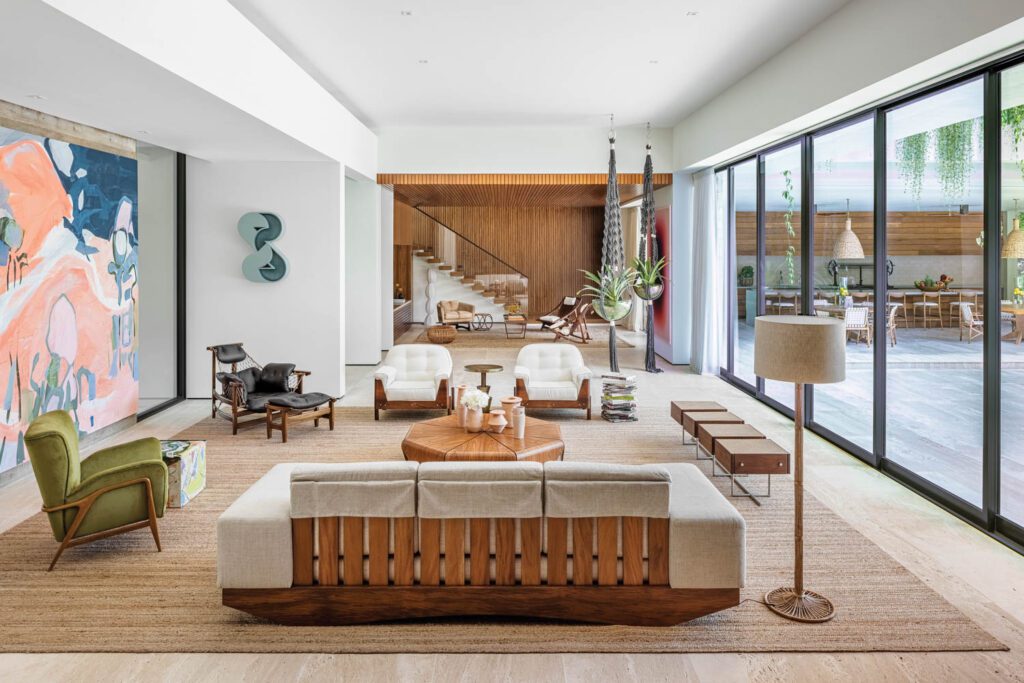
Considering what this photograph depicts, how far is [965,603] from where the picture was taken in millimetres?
3871

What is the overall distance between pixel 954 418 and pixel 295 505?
4.66 metres

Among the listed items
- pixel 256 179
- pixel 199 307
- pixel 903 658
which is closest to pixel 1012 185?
pixel 903 658

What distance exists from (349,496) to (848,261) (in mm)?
5380

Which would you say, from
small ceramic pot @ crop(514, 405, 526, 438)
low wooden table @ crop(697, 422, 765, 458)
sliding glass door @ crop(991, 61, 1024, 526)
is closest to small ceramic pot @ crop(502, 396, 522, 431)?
small ceramic pot @ crop(514, 405, 526, 438)

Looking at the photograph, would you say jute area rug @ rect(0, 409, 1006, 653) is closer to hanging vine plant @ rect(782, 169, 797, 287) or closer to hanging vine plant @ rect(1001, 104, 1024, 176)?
hanging vine plant @ rect(1001, 104, 1024, 176)

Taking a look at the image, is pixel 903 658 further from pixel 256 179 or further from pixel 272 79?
pixel 256 179

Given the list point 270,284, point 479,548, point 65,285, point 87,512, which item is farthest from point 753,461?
point 270,284

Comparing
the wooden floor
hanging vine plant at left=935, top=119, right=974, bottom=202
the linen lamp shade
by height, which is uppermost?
hanging vine plant at left=935, top=119, right=974, bottom=202

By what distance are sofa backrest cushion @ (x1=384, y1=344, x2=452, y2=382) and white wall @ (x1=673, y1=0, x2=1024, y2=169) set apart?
14.1 ft

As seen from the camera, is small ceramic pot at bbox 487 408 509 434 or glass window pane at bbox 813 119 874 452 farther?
glass window pane at bbox 813 119 874 452

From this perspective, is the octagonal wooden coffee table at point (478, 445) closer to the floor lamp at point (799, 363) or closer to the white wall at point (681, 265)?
the floor lamp at point (799, 363)

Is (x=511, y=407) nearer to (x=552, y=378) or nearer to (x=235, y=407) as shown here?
(x=552, y=378)

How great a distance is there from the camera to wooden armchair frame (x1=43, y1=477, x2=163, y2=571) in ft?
14.1

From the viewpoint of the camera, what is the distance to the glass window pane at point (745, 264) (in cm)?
957
